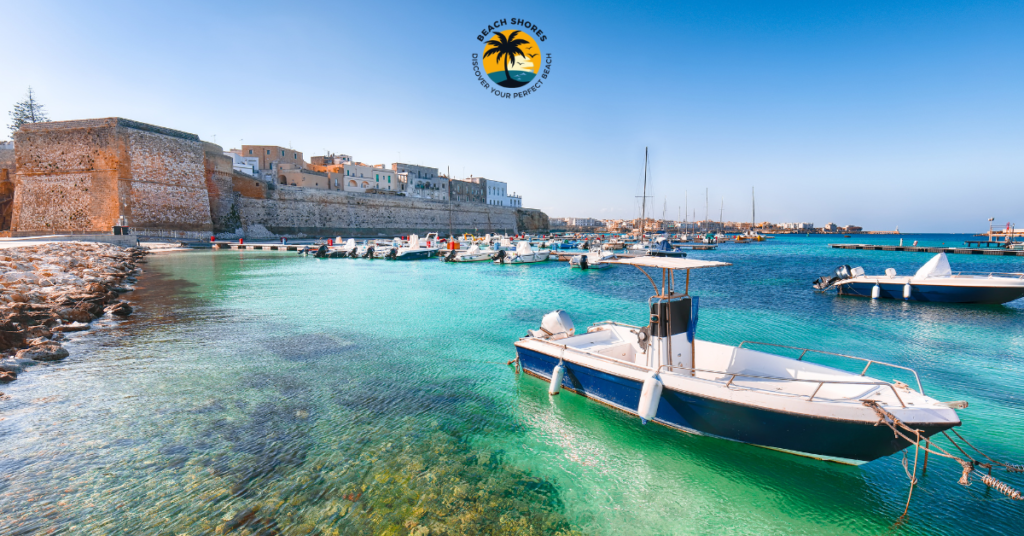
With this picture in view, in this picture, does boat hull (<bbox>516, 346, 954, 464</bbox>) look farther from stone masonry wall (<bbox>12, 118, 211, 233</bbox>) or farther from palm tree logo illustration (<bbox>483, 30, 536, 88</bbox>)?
stone masonry wall (<bbox>12, 118, 211, 233</bbox>)

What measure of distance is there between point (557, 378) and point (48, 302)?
41.2 ft

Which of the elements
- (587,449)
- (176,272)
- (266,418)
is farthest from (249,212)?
(587,449)

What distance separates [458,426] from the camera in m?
5.29

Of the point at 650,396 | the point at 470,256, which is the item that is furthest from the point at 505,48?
the point at 470,256

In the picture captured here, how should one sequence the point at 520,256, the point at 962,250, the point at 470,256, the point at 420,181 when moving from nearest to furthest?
the point at 520,256, the point at 470,256, the point at 962,250, the point at 420,181

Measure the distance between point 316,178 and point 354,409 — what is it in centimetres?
5431

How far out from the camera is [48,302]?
33.5 feet

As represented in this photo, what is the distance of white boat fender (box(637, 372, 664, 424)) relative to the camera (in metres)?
4.60

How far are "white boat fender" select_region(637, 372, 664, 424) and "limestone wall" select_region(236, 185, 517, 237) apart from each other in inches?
1859

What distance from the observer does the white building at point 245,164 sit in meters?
50.1

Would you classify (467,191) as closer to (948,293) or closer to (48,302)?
(48,302)

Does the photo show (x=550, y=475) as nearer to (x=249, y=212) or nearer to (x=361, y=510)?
(x=361, y=510)

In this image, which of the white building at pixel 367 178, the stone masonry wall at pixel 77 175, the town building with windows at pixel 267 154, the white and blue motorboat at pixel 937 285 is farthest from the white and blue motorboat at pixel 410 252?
the town building with windows at pixel 267 154

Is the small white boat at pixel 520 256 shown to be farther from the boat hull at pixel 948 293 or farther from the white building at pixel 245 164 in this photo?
the white building at pixel 245 164
